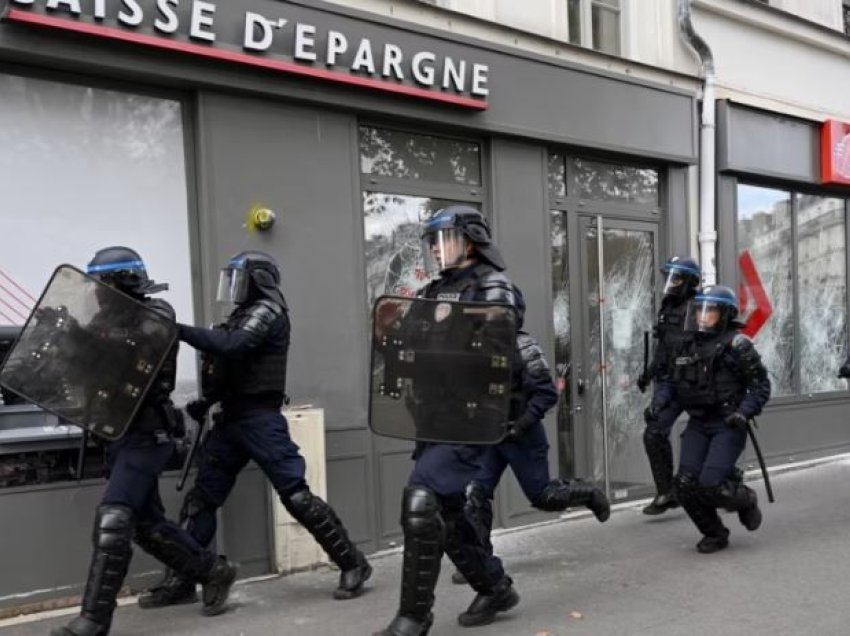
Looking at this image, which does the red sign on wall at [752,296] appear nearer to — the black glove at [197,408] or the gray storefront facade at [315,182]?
the gray storefront facade at [315,182]

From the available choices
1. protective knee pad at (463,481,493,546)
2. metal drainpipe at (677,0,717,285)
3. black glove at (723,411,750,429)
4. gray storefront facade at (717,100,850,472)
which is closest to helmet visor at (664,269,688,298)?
black glove at (723,411,750,429)

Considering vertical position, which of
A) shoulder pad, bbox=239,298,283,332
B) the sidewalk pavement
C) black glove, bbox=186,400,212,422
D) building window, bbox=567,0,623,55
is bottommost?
the sidewalk pavement

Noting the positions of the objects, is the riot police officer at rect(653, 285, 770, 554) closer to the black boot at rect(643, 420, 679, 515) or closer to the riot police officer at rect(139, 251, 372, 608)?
the black boot at rect(643, 420, 679, 515)

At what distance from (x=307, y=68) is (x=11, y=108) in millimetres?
1705

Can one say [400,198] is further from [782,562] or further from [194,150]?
[782,562]

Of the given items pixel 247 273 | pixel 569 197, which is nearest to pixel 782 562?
pixel 569 197

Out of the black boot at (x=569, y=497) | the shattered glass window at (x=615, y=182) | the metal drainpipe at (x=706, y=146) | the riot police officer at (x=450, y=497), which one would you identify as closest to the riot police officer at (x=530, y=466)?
the black boot at (x=569, y=497)

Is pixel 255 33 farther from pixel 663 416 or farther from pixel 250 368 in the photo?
pixel 663 416

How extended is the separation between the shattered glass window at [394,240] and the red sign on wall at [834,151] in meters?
4.86

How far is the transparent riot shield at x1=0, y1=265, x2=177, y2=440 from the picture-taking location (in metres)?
4.00

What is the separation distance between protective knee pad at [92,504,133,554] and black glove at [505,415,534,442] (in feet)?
5.81

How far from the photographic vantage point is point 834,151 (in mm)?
9281

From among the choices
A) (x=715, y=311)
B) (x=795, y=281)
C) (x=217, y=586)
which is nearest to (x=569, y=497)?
→ (x=715, y=311)

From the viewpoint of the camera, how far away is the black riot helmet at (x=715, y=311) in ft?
18.5
